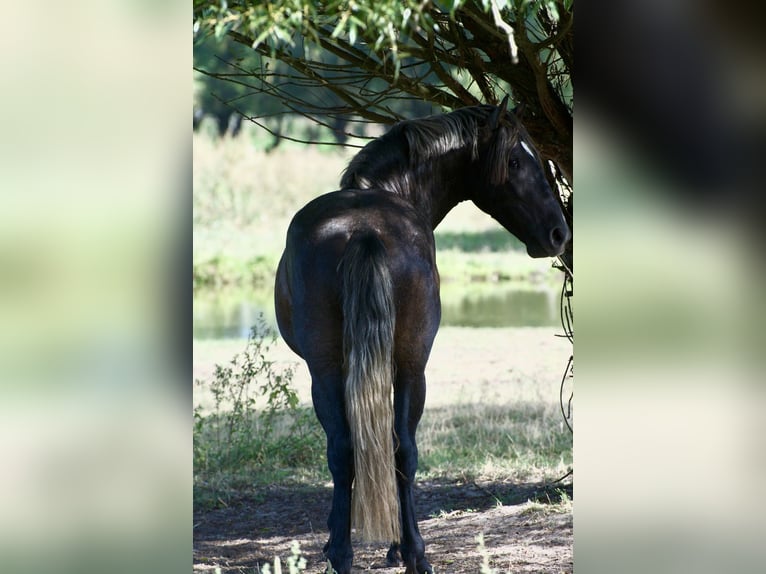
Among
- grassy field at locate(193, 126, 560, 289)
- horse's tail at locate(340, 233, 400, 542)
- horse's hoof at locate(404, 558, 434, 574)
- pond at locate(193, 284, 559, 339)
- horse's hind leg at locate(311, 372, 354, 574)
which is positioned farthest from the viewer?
grassy field at locate(193, 126, 560, 289)

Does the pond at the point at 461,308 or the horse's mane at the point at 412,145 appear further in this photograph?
the pond at the point at 461,308

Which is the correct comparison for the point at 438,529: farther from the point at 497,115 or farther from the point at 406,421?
Answer: the point at 497,115

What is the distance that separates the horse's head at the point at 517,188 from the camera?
13.7 feet

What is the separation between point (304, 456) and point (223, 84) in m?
25.8

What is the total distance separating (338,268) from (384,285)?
0.20 m

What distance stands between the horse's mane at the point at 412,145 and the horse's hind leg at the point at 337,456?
96 centimetres

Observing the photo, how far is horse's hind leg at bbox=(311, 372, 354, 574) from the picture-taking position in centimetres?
361

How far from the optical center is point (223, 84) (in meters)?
30.8

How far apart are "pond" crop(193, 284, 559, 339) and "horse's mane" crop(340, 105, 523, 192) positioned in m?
8.24

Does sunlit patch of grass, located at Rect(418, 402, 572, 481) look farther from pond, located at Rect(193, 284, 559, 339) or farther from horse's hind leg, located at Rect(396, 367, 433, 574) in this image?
pond, located at Rect(193, 284, 559, 339)

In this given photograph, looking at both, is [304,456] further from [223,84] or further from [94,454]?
[223,84]

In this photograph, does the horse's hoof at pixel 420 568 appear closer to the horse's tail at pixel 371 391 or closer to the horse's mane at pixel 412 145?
the horse's tail at pixel 371 391

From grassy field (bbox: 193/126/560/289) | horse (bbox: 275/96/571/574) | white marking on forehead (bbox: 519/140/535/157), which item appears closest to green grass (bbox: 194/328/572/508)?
horse (bbox: 275/96/571/574)

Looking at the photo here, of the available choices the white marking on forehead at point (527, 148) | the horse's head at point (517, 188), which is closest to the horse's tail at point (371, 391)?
the horse's head at point (517, 188)
